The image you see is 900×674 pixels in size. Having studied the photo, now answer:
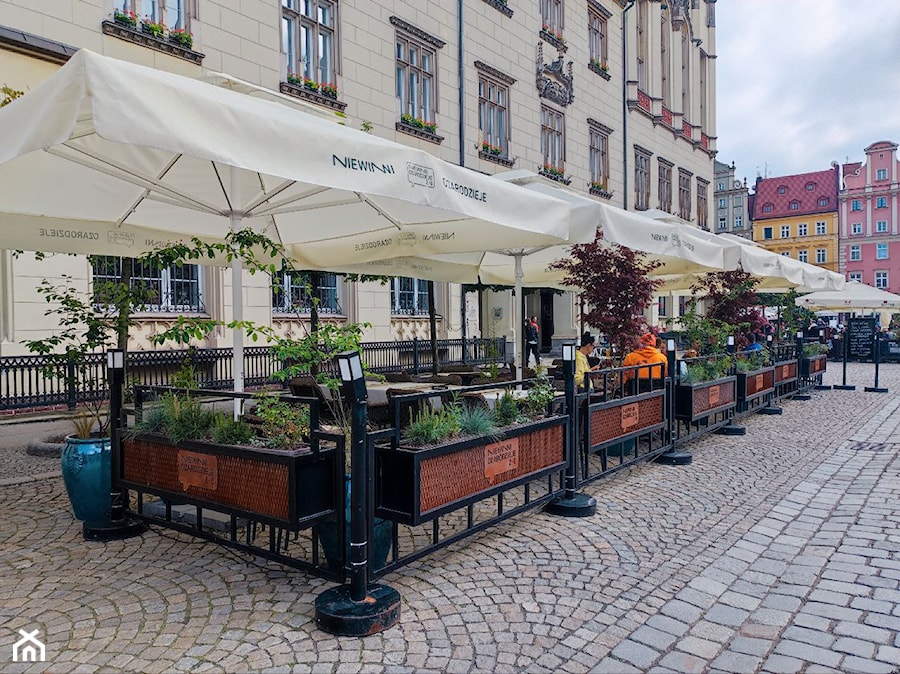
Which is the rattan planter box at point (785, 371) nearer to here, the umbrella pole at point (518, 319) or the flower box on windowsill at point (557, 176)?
the umbrella pole at point (518, 319)

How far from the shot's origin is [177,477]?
13.7 ft

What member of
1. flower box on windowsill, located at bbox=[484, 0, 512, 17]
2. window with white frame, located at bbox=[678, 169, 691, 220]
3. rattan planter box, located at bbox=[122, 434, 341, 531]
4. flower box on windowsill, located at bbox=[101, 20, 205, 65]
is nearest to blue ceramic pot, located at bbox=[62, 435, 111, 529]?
rattan planter box, located at bbox=[122, 434, 341, 531]

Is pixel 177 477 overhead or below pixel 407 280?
below

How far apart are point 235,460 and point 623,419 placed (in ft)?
12.3

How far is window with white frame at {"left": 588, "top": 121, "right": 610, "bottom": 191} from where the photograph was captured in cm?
2556

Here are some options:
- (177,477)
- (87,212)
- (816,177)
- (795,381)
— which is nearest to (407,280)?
(795,381)

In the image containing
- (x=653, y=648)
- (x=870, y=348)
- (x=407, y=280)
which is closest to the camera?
(x=653, y=648)

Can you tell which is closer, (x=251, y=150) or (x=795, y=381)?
(x=251, y=150)

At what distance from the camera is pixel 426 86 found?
18531 mm

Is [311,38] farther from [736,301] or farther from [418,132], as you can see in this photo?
[736,301]

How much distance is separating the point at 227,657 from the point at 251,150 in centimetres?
244

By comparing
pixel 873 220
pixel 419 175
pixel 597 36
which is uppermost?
pixel 597 36

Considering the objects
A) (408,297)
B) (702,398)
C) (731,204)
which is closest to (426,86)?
(408,297)

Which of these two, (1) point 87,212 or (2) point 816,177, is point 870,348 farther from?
(2) point 816,177
